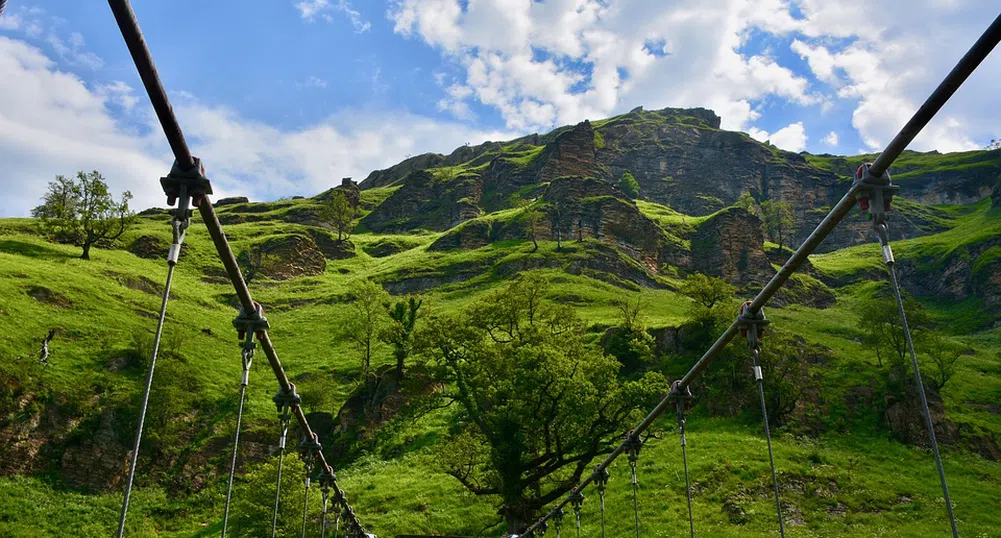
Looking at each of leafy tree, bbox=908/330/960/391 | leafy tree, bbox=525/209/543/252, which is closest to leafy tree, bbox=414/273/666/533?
leafy tree, bbox=908/330/960/391

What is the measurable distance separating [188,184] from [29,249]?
7903 centimetres

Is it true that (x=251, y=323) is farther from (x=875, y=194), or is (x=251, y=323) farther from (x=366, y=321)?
(x=366, y=321)

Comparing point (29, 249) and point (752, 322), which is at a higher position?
point (29, 249)

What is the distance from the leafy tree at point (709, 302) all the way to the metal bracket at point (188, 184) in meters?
49.9

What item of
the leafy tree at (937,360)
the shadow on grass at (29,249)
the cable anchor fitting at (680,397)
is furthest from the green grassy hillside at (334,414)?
the cable anchor fitting at (680,397)

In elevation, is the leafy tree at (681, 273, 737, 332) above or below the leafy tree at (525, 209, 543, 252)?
below

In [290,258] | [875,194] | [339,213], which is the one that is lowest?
[875,194]

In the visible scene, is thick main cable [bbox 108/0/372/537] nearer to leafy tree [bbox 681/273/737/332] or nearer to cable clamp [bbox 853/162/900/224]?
cable clamp [bbox 853/162/900/224]

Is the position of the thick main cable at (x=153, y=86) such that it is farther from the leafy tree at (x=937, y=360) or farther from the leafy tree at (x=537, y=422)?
the leafy tree at (x=937, y=360)

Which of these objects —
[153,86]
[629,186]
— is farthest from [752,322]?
[629,186]

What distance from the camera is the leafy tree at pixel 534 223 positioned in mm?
108875

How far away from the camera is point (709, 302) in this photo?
56.1m

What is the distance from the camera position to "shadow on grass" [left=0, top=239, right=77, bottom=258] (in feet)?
224

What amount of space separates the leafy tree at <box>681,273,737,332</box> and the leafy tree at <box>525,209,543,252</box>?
4950cm
